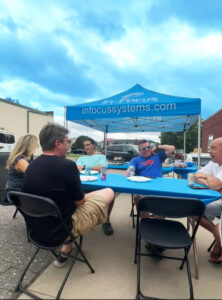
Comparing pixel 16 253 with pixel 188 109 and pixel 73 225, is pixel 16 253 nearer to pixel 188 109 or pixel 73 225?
pixel 73 225

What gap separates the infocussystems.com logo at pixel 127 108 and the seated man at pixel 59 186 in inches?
97.7

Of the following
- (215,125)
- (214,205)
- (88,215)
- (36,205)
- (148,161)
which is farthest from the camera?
(215,125)

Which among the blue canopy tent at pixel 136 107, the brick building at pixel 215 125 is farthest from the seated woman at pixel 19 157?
the brick building at pixel 215 125

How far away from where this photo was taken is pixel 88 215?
1.66 m

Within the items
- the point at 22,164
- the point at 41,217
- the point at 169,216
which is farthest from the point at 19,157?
the point at 169,216

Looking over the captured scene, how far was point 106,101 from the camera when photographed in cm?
422

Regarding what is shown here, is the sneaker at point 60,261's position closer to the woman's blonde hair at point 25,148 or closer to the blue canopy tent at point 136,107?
the woman's blonde hair at point 25,148

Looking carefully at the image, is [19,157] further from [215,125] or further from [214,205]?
[215,125]

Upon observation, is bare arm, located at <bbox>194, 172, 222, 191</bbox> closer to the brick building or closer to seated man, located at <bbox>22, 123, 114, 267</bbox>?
seated man, located at <bbox>22, 123, 114, 267</bbox>

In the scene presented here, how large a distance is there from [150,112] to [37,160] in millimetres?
2871

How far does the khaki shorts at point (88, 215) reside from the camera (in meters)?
1.60

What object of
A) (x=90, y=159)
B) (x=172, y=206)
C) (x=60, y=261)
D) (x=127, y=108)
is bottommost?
(x=60, y=261)

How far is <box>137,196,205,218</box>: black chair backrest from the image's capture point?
1410 millimetres

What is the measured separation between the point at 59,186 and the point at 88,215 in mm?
463
